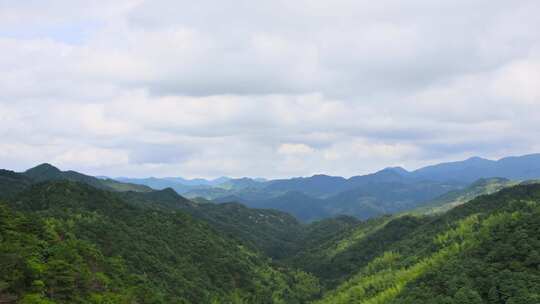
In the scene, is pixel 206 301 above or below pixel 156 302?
below

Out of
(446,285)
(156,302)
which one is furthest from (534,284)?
(156,302)

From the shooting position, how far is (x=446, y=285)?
14675 cm

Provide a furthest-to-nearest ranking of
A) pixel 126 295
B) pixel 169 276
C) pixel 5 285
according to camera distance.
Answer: pixel 169 276 < pixel 126 295 < pixel 5 285

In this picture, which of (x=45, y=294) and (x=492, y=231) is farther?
(x=492, y=231)

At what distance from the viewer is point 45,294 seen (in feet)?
287

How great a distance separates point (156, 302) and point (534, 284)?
9934 centimetres

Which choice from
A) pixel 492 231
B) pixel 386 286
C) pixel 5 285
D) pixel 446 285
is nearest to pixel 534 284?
pixel 446 285

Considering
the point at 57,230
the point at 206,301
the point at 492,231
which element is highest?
the point at 57,230

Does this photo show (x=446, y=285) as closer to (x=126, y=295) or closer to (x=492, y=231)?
(x=492, y=231)

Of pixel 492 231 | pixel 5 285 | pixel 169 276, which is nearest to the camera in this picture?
pixel 5 285

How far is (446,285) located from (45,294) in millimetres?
112879

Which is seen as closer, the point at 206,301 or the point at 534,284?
the point at 534,284

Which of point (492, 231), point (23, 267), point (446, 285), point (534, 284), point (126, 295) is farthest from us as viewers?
Result: point (492, 231)

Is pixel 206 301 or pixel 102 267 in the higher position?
pixel 102 267
